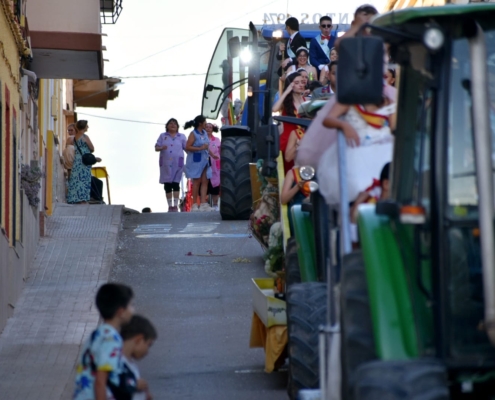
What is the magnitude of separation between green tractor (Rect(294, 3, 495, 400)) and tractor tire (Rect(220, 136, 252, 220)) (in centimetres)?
1377

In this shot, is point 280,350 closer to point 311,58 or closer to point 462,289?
point 462,289

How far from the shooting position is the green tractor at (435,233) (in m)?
4.81

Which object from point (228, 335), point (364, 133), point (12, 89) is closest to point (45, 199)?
point (12, 89)

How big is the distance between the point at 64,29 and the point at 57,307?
6378 mm

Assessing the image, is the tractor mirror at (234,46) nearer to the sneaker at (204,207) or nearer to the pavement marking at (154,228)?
the pavement marking at (154,228)

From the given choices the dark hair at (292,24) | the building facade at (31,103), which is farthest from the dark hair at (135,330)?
the dark hair at (292,24)

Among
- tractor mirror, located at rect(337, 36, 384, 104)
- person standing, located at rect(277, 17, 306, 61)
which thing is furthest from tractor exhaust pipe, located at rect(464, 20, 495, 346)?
person standing, located at rect(277, 17, 306, 61)

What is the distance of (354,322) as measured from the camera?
529cm

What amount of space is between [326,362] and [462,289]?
1473 mm

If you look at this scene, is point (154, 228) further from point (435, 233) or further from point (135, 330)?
point (435, 233)

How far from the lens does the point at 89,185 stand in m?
22.4

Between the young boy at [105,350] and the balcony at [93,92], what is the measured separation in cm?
3444

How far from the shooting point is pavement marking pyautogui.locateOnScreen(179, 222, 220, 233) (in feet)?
63.0

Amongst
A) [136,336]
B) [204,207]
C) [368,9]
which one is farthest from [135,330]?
[204,207]
